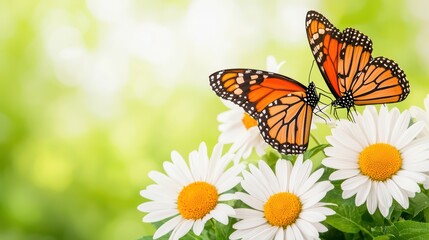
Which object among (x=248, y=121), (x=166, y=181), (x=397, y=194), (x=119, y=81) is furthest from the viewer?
(x=119, y=81)

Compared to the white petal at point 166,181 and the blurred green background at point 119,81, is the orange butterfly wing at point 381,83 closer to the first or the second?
the white petal at point 166,181

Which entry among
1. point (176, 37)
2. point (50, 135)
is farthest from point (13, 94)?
point (176, 37)

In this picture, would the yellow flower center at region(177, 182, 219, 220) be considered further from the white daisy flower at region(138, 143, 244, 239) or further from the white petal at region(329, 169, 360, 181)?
the white petal at region(329, 169, 360, 181)

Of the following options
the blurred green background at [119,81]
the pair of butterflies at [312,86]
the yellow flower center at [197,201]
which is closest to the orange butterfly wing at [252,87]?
the pair of butterflies at [312,86]

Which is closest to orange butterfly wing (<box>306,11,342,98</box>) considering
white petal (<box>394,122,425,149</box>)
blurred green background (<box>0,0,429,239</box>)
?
white petal (<box>394,122,425,149</box>)

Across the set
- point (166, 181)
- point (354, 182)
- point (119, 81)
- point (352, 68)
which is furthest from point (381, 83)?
point (119, 81)

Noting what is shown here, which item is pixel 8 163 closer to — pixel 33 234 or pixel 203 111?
pixel 33 234

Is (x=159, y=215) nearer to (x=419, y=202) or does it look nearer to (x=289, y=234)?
(x=289, y=234)

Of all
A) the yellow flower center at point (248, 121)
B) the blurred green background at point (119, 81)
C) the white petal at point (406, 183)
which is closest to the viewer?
the white petal at point (406, 183)
